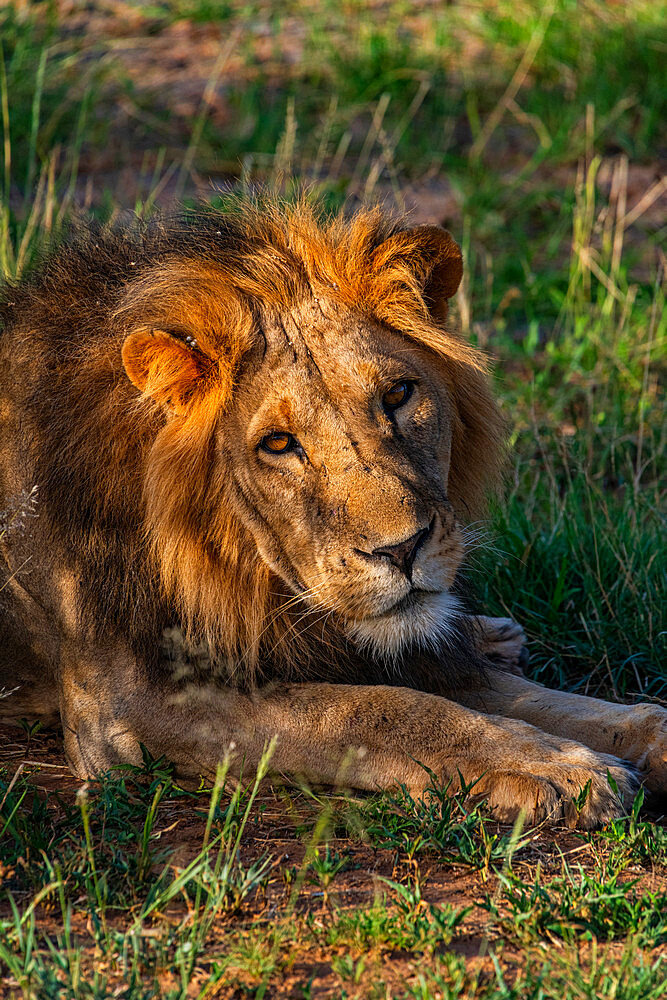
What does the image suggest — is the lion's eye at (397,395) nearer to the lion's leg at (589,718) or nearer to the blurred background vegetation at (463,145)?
the lion's leg at (589,718)

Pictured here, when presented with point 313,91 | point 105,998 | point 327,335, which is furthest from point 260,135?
point 105,998

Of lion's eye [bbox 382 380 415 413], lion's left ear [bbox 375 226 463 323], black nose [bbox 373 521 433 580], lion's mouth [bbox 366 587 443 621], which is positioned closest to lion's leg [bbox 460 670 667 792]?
lion's mouth [bbox 366 587 443 621]

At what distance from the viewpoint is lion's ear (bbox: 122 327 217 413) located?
107 inches

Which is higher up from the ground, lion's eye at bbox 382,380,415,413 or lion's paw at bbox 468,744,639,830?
lion's eye at bbox 382,380,415,413

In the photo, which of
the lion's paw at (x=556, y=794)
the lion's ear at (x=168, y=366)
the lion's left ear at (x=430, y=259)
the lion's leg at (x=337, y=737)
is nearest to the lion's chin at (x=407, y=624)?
the lion's leg at (x=337, y=737)

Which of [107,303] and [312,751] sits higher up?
[107,303]

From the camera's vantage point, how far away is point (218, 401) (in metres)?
2.82

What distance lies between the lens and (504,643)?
3.72m

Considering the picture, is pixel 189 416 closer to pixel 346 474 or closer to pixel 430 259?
pixel 346 474

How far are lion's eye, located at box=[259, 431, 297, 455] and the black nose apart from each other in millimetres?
350

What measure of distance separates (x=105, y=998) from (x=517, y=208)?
19.7 feet

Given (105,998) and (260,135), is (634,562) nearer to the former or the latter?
(105,998)

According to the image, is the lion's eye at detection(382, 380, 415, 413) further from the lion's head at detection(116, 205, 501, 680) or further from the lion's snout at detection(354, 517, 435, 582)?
the lion's snout at detection(354, 517, 435, 582)

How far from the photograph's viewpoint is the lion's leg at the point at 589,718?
119 inches
